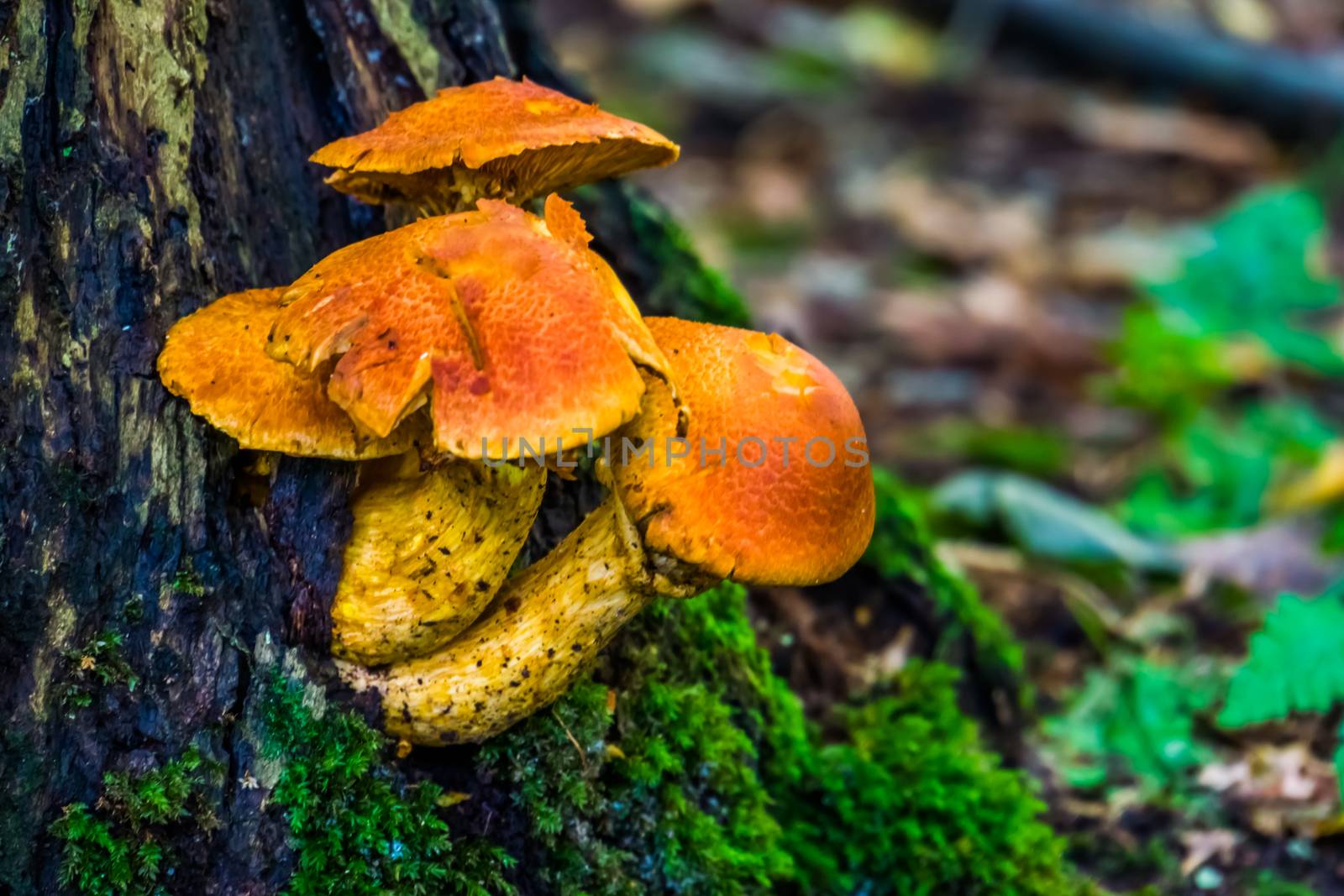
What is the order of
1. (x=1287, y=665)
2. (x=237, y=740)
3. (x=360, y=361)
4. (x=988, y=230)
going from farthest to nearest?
(x=988, y=230) < (x=1287, y=665) < (x=237, y=740) < (x=360, y=361)

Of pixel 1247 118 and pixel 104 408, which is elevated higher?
pixel 104 408

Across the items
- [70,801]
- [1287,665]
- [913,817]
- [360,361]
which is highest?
[360,361]

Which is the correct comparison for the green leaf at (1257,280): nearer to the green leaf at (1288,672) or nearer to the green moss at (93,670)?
the green leaf at (1288,672)

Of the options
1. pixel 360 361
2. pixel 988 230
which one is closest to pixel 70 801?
pixel 360 361

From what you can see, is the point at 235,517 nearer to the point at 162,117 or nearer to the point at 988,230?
the point at 162,117

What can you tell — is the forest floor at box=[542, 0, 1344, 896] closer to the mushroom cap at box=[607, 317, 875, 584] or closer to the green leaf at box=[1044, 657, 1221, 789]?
the green leaf at box=[1044, 657, 1221, 789]

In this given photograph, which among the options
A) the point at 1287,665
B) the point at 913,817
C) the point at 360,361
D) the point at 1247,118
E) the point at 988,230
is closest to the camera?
the point at 360,361

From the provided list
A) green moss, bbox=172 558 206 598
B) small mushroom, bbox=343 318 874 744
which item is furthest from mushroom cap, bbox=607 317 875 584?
green moss, bbox=172 558 206 598
